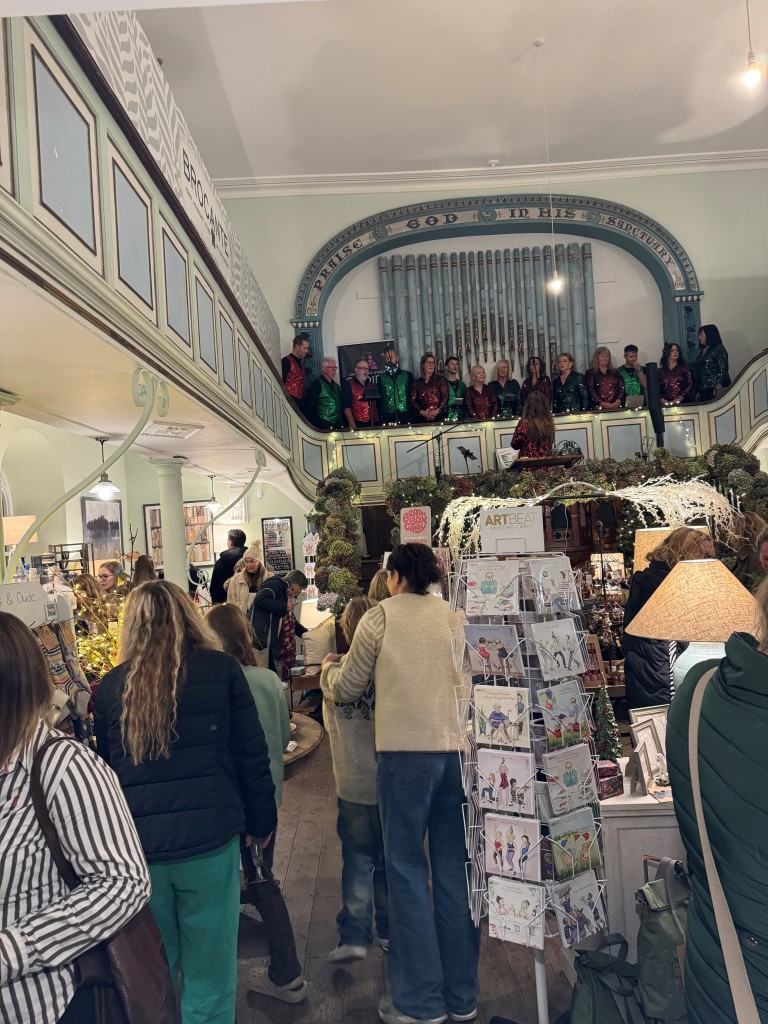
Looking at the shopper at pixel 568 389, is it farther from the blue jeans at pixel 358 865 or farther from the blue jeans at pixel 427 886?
the blue jeans at pixel 427 886

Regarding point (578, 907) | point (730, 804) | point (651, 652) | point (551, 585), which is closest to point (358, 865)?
point (578, 907)

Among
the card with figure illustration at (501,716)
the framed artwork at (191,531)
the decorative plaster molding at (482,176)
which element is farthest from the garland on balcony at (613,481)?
the decorative plaster molding at (482,176)

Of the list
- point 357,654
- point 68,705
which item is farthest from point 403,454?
point 68,705

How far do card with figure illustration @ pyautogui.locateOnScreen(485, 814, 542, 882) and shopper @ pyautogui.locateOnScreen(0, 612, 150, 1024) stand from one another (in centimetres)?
135

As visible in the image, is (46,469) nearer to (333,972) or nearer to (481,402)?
(481,402)

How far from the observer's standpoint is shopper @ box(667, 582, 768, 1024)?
1.50m

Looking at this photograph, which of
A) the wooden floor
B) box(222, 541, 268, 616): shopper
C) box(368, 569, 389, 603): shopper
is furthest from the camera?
box(222, 541, 268, 616): shopper

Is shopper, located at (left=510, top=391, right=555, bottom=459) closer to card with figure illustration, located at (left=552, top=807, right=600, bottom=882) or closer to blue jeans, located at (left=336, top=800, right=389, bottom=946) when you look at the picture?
blue jeans, located at (left=336, top=800, right=389, bottom=946)

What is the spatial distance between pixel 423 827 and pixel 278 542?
10.5 metres

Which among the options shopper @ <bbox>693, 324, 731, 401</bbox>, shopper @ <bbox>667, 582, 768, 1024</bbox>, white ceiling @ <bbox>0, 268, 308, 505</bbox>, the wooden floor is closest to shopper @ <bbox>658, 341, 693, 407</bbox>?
shopper @ <bbox>693, 324, 731, 401</bbox>

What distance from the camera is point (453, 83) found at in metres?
10.3

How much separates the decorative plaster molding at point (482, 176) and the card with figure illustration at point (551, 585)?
11.2 m

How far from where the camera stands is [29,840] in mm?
1561

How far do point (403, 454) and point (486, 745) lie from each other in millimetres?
8505
